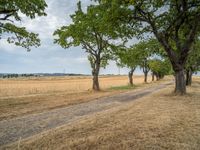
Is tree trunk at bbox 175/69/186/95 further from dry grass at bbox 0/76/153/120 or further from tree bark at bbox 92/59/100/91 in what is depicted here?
tree bark at bbox 92/59/100/91

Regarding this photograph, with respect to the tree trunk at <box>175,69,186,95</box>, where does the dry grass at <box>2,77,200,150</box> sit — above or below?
below

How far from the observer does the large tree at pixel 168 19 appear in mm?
24641

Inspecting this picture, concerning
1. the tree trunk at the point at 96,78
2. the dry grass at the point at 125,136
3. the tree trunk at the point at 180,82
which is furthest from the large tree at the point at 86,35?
the dry grass at the point at 125,136

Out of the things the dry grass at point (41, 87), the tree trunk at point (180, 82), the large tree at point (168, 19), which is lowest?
the dry grass at point (41, 87)

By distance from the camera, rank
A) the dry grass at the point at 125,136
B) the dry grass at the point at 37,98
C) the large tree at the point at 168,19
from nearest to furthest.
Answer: the dry grass at the point at 125,136
the dry grass at the point at 37,98
the large tree at the point at 168,19

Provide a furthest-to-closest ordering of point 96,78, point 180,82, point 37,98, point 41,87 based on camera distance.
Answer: point 41,87, point 96,78, point 180,82, point 37,98

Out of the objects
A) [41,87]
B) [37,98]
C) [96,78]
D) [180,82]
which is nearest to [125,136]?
[37,98]

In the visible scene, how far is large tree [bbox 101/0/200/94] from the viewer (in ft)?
80.8

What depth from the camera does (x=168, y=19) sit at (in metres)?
27.4

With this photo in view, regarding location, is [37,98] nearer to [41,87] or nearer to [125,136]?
[125,136]

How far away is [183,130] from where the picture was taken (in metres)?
9.98

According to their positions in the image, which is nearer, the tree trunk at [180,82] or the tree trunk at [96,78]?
the tree trunk at [180,82]

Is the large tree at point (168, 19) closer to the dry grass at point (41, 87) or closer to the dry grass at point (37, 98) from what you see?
the dry grass at point (37, 98)

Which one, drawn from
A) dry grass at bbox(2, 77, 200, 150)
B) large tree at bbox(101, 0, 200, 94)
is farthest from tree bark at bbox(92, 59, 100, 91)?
dry grass at bbox(2, 77, 200, 150)
